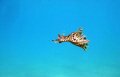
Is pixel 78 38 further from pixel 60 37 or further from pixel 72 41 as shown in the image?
pixel 60 37

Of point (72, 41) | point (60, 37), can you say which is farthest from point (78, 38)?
point (60, 37)

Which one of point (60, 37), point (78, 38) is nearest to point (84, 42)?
point (78, 38)

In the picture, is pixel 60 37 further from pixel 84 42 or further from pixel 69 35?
pixel 84 42

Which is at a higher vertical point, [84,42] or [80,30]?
[80,30]

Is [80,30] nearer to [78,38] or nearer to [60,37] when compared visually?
[78,38]

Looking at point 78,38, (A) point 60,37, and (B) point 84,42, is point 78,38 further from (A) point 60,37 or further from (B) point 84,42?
(A) point 60,37
